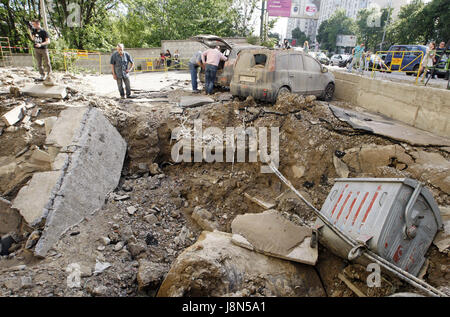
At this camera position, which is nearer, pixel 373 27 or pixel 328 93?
pixel 328 93

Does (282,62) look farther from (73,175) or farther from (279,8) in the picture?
(279,8)

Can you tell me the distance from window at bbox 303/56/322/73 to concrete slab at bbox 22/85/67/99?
661 centimetres

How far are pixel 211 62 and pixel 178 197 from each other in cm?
515

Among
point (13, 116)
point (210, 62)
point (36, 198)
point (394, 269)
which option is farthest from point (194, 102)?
point (394, 269)

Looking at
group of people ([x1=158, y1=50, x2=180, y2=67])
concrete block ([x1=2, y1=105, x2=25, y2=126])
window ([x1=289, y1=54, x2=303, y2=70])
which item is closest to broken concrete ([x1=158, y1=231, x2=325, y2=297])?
concrete block ([x1=2, y1=105, x2=25, y2=126])

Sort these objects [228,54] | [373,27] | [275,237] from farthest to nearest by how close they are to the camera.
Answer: [373,27], [228,54], [275,237]

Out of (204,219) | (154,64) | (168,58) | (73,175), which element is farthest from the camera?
(154,64)

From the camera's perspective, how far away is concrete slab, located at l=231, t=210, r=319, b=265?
11.8 ft

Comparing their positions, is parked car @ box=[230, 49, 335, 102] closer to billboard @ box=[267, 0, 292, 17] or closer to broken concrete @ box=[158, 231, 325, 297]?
broken concrete @ box=[158, 231, 325, 297]

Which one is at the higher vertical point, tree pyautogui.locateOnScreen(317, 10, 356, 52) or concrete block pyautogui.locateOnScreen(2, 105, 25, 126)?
tree pyautogui.locateOnScreen(317, 10, 356, 52)

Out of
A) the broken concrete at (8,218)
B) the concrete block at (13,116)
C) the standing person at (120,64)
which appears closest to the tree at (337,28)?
the standing person at (120,64)

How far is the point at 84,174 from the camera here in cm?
473
